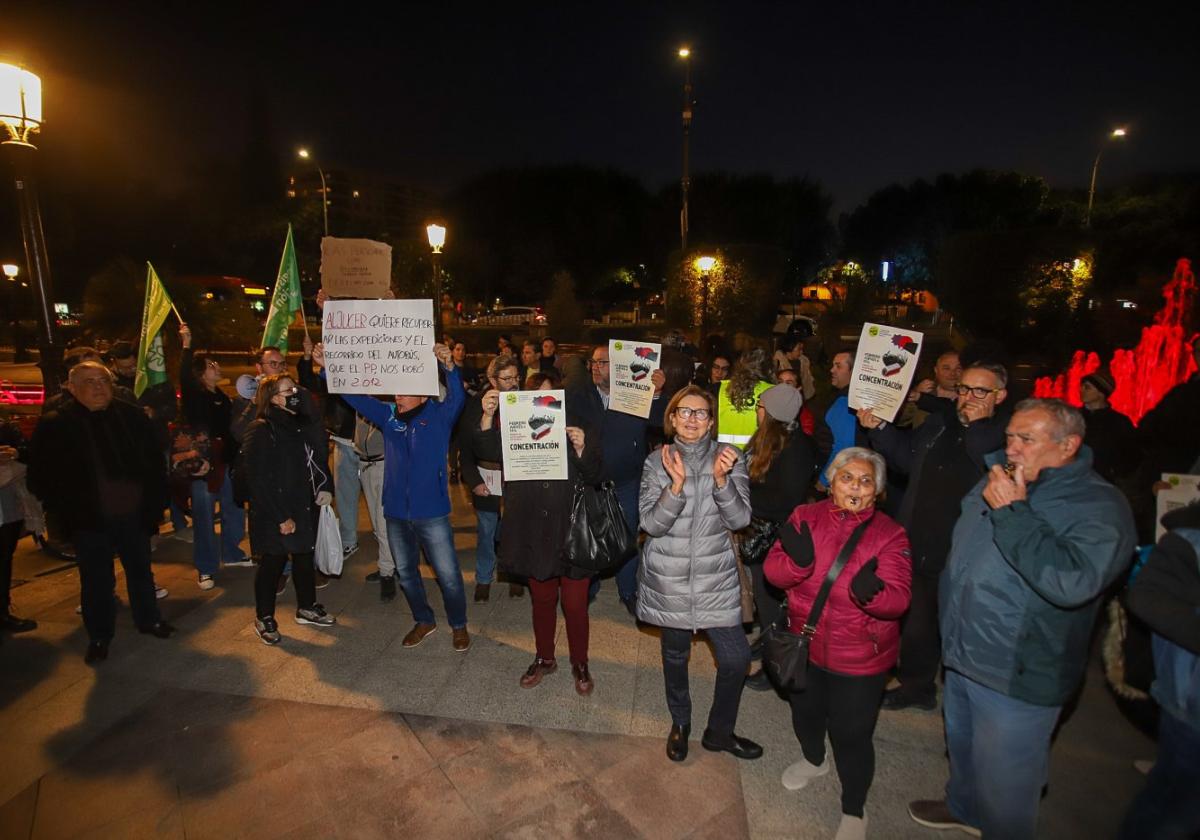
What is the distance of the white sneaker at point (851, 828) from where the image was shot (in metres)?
3.17

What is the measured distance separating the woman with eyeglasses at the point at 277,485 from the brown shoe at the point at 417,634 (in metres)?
1.03

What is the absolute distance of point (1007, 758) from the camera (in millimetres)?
2791

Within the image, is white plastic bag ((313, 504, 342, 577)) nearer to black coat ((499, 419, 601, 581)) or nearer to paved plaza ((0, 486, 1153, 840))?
paved plaza ((0, 486, 1153, 840))

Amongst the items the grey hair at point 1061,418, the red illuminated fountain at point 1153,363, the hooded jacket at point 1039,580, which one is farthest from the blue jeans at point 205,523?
the red illuminated fountain at point 1153,363

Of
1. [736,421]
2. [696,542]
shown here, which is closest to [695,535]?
[696,542]

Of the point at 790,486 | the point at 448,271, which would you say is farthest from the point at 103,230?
the point at 790,486

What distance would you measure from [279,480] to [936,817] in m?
4.71

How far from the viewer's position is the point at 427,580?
636cm

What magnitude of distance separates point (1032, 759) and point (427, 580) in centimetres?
504

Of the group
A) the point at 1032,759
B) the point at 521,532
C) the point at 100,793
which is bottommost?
the point at 100,793

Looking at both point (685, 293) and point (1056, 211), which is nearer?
point (685, 293)

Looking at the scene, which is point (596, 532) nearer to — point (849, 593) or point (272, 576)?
point (849, 593)

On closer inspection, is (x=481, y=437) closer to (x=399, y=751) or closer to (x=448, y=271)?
(x=399, y=751)

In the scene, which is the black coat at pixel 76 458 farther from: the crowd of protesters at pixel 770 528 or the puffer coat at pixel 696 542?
the puffer coat at pixel 696 542
